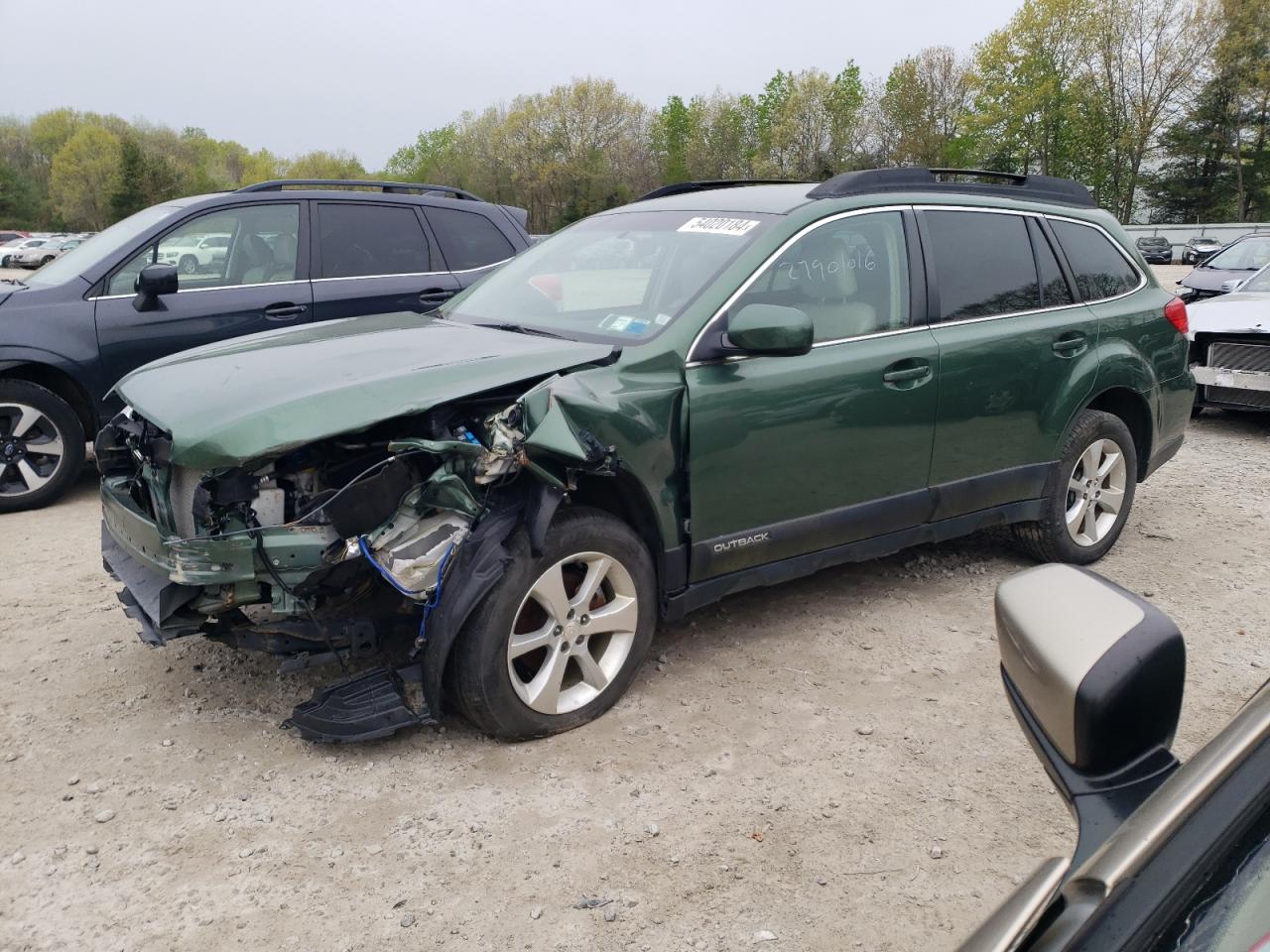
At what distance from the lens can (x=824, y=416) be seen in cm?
387

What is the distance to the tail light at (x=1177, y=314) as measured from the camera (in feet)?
17.3

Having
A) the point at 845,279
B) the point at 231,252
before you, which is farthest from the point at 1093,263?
the point at 231,252

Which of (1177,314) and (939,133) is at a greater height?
(939,133)

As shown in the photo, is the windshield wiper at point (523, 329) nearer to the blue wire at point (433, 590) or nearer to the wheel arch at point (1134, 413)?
the blue wire at point (433, 590)

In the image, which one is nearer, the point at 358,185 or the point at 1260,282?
the point at 358,185

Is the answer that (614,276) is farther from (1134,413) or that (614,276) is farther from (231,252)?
(231,252)

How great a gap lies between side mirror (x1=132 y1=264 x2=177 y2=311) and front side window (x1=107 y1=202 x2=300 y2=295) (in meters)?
0.16

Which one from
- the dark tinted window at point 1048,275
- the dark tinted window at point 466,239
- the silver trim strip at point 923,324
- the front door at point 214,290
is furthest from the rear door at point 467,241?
the dark tinted window at point 1048,275

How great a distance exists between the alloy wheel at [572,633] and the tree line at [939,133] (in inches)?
1949

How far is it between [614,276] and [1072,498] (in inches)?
102

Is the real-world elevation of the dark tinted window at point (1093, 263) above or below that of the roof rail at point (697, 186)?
below

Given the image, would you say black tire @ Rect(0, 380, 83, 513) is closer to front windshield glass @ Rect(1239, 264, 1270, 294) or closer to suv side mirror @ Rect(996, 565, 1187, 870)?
suv side mirror @ Rect(996, 565, 1187, 870)

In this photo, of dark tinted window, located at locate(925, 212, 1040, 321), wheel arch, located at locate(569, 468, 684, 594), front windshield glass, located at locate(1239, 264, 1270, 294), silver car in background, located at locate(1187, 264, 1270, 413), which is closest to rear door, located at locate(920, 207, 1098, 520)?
dark tinted window, located at locate(925, 212, 1040, 321)

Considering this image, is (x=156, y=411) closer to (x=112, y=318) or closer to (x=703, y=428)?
(x=703, y=428)
